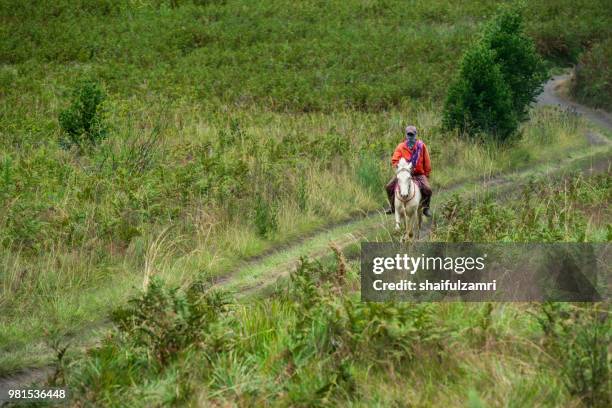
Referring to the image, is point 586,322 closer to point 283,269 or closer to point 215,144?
point 283,269

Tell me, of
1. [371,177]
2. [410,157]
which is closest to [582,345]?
[410,157]

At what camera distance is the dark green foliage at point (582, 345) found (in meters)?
6.86

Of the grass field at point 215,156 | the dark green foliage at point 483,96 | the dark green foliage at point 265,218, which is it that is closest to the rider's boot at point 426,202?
the grass field at point 215,156

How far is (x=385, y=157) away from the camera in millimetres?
21203

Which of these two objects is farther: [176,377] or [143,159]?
[143,159]

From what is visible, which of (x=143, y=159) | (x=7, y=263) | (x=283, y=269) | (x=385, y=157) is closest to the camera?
(x=7, y=263)

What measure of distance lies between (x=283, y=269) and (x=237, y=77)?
71.6 ft

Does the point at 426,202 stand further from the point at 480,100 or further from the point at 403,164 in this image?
the point at 480,100

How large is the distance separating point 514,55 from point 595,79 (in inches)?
446

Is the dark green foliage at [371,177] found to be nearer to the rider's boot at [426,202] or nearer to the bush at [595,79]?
the rider's boot at [426,202]

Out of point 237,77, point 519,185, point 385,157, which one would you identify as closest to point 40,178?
point 385,157

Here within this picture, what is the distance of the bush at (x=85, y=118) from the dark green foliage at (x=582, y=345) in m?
12.8

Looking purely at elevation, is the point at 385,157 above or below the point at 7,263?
above

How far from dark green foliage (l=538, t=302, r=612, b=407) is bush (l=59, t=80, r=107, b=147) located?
12.8 meters
